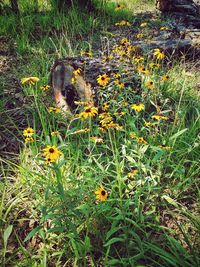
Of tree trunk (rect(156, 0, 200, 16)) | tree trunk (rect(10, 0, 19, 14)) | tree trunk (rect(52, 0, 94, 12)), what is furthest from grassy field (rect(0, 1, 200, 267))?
tree trunk (rect(156, 0, 200, 16))

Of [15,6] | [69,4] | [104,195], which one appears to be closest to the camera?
[104,195]

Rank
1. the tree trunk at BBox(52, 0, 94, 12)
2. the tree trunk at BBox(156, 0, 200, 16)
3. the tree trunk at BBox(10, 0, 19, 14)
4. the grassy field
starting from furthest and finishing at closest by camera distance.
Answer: the tree trunk at BBox(156, 0, 200, 16) < the tree trunk at BBox(52, 0, 94, 12) < the tree trunk at BBox(10, 0, 19, 14) < the grassy field

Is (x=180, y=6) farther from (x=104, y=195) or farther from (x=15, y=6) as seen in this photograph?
(x=104, y=195)

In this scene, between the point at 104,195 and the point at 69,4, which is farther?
the point at 69,4

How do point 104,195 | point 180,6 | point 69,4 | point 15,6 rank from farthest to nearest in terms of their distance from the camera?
point 180,6 → point 69,4 → point 15,6 → point 104,195

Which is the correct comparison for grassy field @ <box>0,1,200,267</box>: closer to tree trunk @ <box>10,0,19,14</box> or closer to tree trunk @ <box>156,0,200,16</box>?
tree trunk @ <box>10,0,19,14</box>

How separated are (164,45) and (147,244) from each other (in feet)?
8.79

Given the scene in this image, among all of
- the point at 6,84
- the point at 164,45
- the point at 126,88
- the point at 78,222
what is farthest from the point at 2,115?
the point at 164,45

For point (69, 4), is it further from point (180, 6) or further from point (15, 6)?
point (180, 6)

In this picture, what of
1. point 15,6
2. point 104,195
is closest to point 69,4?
point 15,6

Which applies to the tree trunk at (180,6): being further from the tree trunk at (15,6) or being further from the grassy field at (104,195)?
the grassy field at (104,195)

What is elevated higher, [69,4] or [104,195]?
[69,4]

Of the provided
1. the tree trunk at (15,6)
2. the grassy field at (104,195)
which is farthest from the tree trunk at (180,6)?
the grassy field at (104,195)

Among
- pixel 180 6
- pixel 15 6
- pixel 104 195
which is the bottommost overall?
pixel 104 195
